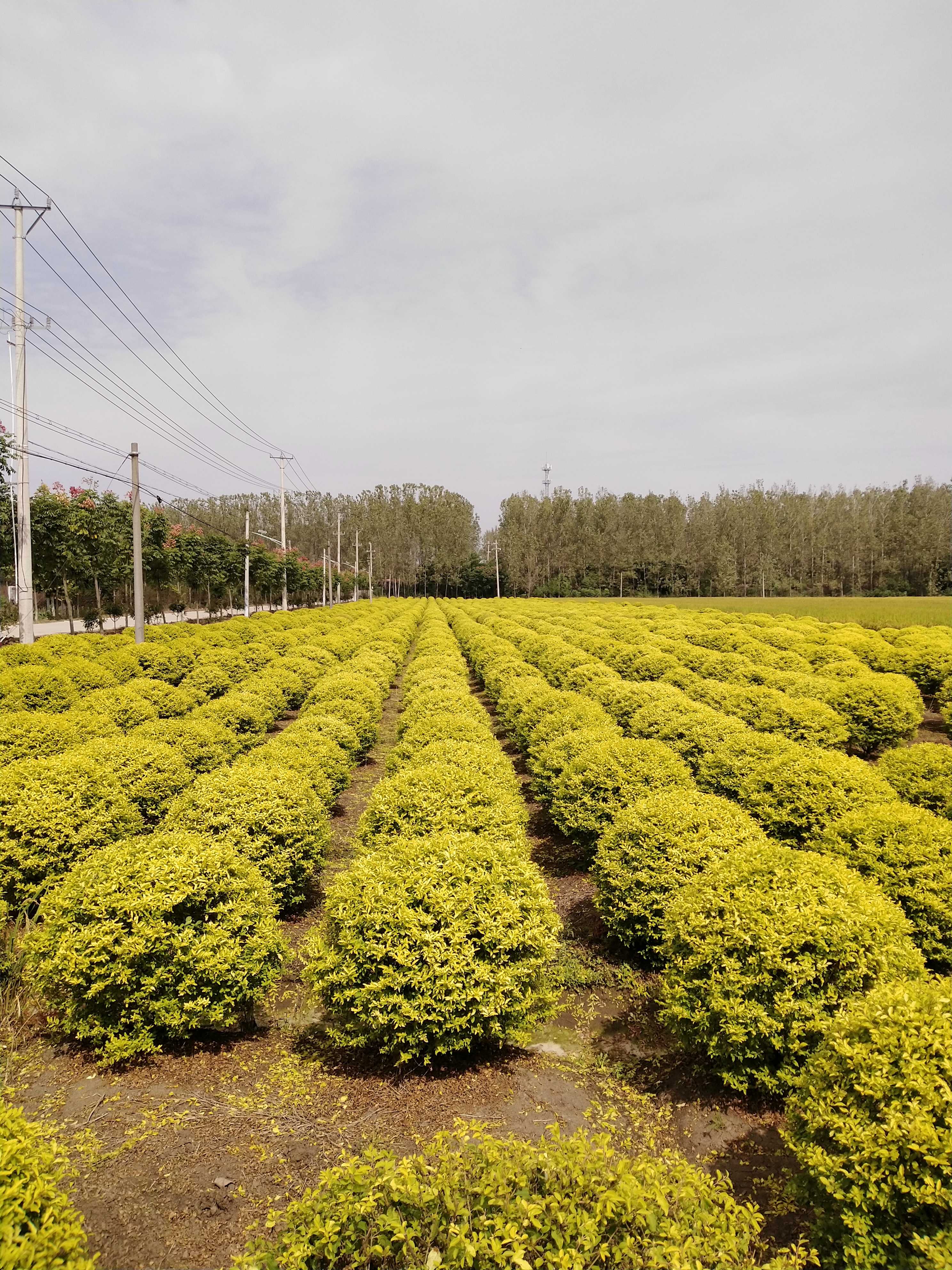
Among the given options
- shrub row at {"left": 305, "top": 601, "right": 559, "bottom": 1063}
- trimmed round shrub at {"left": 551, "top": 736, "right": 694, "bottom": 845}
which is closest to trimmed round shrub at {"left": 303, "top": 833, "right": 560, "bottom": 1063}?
shrub row at {"left": 305, "top": 601, "right": 559, "bottom": 1063}

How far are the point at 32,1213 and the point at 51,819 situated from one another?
481 centimetres

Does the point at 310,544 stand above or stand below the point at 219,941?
above

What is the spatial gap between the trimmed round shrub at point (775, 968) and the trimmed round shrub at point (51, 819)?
5.60m

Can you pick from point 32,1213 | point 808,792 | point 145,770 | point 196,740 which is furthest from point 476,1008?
point 196,740

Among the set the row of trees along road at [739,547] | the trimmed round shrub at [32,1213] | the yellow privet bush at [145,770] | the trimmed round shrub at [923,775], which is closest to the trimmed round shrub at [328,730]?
the yellow privet bush at [145,770]

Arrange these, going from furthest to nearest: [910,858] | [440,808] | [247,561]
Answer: [247,561] < [440,808] < [910,858]

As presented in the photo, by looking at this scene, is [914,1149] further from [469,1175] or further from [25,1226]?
[25,1226]

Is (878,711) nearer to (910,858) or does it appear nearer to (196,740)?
(910,858)

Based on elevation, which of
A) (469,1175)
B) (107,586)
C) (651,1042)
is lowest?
(651,1042)

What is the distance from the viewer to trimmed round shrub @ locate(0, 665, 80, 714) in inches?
518

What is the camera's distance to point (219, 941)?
468cm

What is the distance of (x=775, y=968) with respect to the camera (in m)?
4.18

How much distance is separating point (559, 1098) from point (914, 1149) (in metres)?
2.36

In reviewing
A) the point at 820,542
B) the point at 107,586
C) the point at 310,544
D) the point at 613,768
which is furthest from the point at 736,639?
the point at 310,544
